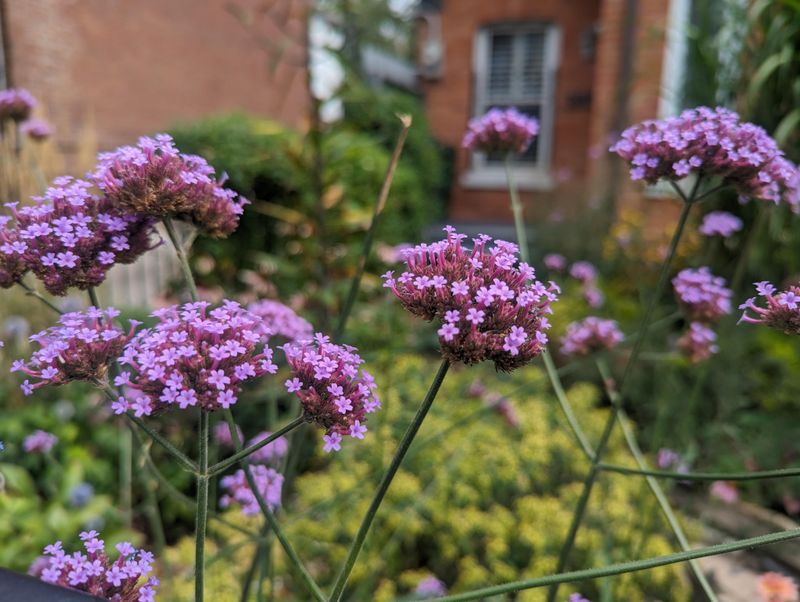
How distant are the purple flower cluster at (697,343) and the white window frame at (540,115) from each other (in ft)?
25.2

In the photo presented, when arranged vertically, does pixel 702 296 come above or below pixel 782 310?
below

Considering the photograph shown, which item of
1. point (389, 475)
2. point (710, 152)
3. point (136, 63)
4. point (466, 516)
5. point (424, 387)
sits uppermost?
point (136, 63)

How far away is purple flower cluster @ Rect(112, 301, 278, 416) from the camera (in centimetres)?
56

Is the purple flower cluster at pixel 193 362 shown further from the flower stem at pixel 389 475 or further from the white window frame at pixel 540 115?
the white window frame at pixel 540 115

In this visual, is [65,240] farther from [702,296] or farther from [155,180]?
[702,296]

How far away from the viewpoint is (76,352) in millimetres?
602

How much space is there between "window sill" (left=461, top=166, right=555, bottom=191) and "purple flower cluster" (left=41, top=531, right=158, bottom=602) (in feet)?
28.6

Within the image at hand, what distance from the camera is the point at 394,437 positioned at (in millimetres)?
2449

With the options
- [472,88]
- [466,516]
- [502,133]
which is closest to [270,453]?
[502,133]

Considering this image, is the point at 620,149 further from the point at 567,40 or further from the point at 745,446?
the point at 567,40

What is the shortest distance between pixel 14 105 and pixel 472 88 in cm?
865

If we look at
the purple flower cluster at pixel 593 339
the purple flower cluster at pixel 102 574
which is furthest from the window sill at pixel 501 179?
the purple flower cluster at pixel 102 574

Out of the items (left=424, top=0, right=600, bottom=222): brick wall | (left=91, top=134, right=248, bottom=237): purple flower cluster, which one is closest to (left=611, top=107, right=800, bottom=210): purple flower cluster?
(left=91, top=134, right=248, bottom=237): purple flower cluster

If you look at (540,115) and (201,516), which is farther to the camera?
(540,115)
